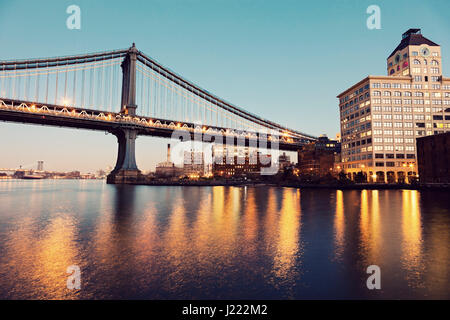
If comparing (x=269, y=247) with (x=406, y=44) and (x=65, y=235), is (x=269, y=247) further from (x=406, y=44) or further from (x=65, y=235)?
(x=406, y=44)

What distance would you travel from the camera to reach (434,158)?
207ft

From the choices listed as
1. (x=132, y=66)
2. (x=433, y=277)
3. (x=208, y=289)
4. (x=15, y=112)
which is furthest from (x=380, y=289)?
(x=132, y=66)

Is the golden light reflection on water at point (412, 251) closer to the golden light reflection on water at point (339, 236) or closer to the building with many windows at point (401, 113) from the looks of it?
the golden light reflection on water at point (339, 236)

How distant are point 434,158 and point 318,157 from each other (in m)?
73.9

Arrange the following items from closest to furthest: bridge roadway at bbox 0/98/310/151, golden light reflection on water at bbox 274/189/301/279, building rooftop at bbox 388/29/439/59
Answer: golden light reflection on water at bbox 274/189/301/279, bridge roadway at bbox 0/98/310/151, building rooftop at bbox 388/29/439/59

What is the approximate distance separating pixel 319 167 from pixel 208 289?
13495 centimetres

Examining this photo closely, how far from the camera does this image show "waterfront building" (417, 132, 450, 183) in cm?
5992

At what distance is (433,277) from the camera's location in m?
7.84

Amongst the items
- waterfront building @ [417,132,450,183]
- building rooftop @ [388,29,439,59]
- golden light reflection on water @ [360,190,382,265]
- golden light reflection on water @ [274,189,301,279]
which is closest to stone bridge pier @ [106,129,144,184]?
golden light reflection on water @ [274,189,301,279]

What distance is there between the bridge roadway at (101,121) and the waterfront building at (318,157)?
1335 inches

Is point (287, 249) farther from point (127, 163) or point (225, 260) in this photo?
point (127, 163)

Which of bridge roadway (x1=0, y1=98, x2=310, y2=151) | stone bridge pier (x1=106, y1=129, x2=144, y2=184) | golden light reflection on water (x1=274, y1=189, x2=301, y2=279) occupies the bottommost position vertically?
golden light reflection on water (x1=274, y1=189, x2=301, y2=279)

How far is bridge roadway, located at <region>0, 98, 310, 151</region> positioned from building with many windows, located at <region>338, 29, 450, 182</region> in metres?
35.3

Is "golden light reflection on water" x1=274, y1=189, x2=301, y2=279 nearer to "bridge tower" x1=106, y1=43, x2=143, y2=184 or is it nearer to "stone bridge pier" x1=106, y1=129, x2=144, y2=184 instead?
"stone bridge pier" x1=106, y1=129, x2=144, y2=184
